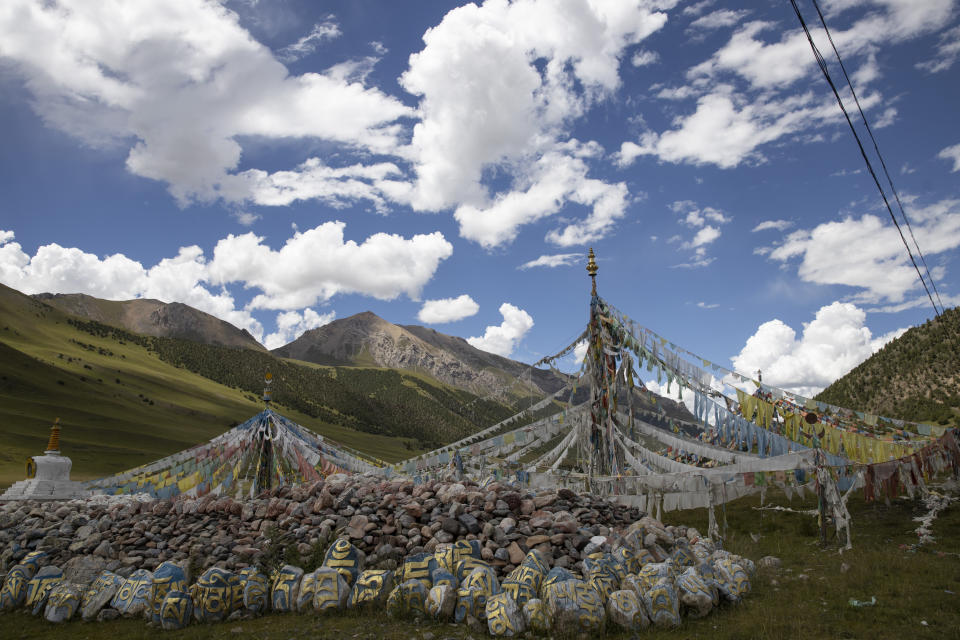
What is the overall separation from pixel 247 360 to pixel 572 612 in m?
172

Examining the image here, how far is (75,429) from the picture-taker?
63.6 meters

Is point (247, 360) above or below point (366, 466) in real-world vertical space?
above

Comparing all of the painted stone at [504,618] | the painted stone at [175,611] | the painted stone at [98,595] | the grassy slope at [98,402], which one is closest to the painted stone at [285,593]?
the painted stone at [175,611]

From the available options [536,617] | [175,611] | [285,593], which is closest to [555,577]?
[536,617]

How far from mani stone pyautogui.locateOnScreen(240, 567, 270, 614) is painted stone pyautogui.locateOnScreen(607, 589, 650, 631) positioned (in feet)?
20.2

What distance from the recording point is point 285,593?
991cm

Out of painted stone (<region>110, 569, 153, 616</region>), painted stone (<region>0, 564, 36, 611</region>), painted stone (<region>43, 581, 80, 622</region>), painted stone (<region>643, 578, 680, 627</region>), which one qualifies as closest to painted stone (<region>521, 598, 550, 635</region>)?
painted stone (<region>643, 578, 680, 627</region>)

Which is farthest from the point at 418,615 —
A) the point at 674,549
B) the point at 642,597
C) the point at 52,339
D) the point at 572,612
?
the point at 52,339

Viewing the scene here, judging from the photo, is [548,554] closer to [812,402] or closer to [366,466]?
[812,402]

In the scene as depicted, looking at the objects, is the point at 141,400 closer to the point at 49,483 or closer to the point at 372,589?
the point at 49,483

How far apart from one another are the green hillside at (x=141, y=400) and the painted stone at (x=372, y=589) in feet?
35.7

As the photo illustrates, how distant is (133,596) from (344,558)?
4.00 m

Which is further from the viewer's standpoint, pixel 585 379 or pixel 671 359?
pixel 585 379

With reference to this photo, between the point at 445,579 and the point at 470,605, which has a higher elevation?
the point at 445,579
